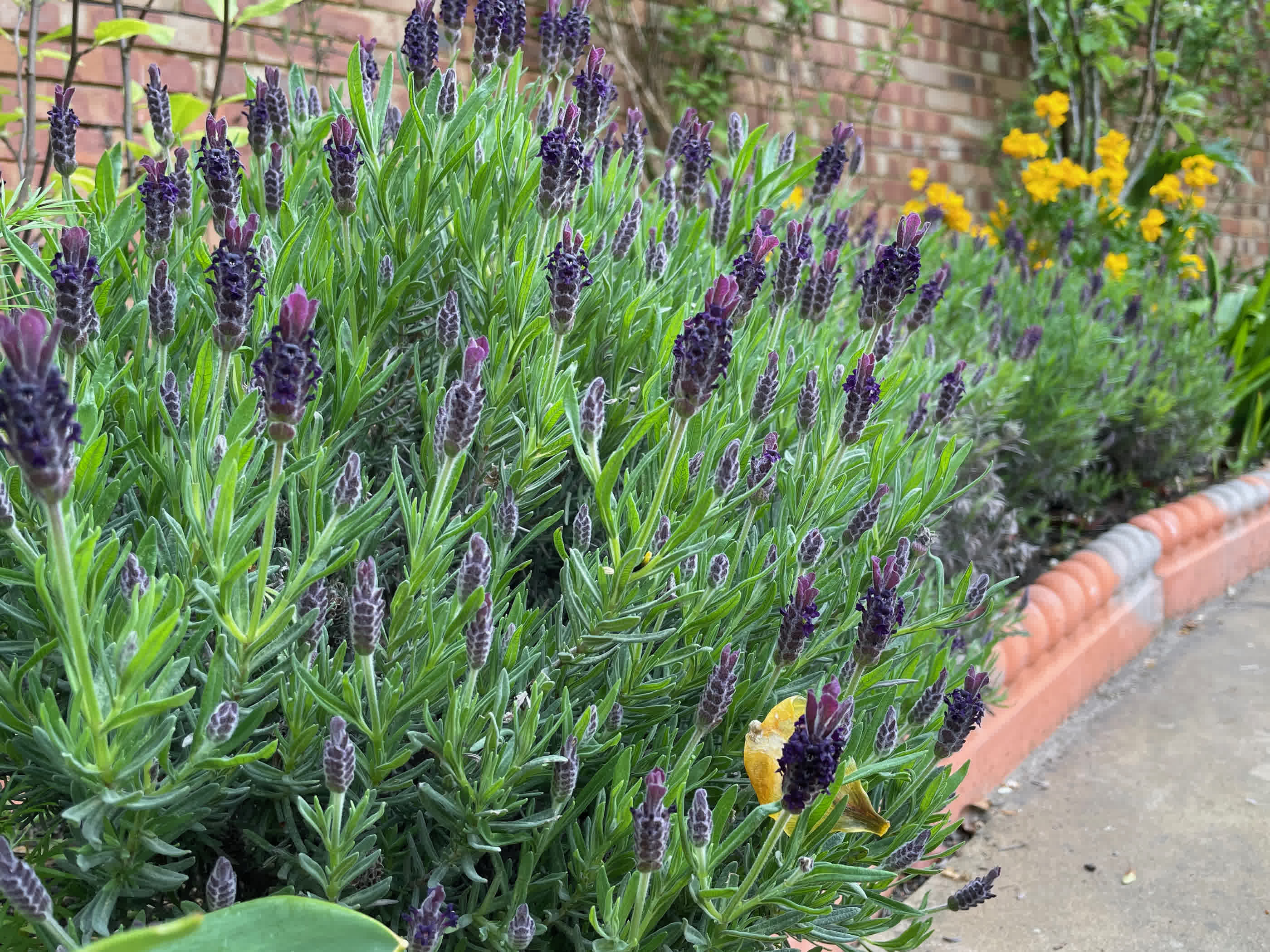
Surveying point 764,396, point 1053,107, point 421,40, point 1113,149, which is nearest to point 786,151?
point 421,40

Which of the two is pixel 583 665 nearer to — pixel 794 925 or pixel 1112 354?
pixel 794 925

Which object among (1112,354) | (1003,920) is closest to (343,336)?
(1003,920)

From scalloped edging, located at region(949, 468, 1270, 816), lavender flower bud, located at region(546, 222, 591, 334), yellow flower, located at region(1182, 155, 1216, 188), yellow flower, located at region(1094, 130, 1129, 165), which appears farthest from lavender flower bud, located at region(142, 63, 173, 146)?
yellow flower, located at region(1182, 155, 1216, 188)

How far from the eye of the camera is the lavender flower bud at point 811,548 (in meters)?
1.29

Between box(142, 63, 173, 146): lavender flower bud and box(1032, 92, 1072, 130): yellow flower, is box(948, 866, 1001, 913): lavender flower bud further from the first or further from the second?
box(1032, 92, 1072, 130): yellow flower

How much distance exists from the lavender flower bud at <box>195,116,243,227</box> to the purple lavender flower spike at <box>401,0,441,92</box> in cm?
41

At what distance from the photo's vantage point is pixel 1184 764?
9.52 feet

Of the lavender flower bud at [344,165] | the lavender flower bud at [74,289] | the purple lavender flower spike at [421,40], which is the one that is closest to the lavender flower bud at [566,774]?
the lavender flower bud at [74,289]

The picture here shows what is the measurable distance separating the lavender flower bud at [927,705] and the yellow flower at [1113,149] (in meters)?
5.56

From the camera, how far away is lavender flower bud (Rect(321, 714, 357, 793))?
2.99 feet

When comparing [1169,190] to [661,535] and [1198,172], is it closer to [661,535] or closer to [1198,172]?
[1198,172]

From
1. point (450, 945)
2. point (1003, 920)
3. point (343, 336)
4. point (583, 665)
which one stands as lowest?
point (1003, 920)

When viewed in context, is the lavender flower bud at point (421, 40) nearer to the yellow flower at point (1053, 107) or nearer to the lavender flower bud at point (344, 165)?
the lavender flower bud at point (344, 165)

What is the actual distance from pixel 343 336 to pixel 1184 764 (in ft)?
8.65
